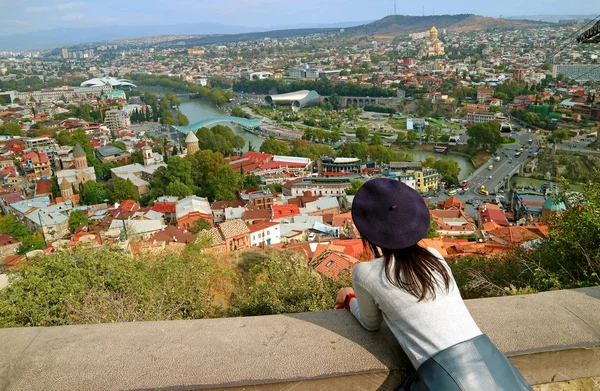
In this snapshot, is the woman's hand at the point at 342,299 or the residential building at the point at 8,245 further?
the residential building at the point at 8,245

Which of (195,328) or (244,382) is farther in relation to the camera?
(195,328)

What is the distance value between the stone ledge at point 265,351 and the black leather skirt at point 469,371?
3.9 inches

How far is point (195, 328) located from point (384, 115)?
74.6ft

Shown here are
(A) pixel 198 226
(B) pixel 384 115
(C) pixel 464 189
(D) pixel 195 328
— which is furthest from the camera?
(B) pixel 384 115

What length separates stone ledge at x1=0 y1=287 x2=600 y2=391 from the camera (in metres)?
0.75

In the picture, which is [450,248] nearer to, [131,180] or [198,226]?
[198,226]

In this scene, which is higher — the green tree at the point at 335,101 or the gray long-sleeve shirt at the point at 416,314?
the gray long-sleeve shirt at the point at 416,314

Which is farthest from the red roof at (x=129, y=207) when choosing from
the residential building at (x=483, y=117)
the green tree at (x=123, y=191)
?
the residential building at (x=483, y=117)

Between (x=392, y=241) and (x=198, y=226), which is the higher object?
(x=392, y=241)

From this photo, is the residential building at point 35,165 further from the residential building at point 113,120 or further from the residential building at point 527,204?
the residential building at point 527,204

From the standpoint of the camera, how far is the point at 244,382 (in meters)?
0.74

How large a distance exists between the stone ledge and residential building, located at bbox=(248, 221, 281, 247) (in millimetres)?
4802

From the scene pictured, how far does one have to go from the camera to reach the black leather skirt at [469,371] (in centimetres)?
63

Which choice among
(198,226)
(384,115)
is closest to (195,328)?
(198,226)
